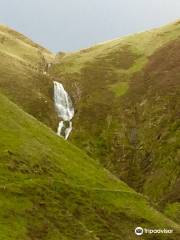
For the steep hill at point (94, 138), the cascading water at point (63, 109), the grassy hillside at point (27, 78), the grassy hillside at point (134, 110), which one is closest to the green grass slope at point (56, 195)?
the steep hill at point (94, 138)

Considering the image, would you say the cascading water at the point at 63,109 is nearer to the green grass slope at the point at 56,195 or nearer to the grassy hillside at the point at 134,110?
the grassy hillside at the point at 134,110

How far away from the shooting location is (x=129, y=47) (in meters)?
148

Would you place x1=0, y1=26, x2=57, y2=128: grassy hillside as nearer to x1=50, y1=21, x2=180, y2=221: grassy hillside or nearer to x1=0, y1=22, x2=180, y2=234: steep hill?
x1=0, y1=22, x2=180, y2=234: steep hill

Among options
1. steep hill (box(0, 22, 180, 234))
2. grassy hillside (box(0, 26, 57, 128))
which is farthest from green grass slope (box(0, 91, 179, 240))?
grassy hillside (box(0, 26, 57, 128))

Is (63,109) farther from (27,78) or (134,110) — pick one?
(134,110)

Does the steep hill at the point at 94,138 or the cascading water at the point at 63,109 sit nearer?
the steep hill at the point at 94,138

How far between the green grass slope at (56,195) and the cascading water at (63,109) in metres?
43.7

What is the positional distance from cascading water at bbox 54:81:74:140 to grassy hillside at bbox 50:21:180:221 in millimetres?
1451

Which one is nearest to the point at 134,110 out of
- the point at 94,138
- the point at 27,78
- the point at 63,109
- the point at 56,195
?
the point at 94,138

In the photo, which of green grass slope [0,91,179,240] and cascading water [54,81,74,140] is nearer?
green grass slope [0,91,179,240]

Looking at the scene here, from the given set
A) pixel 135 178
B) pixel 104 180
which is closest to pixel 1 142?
pixel 104 180

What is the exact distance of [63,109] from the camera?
114 m

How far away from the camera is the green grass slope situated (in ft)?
140

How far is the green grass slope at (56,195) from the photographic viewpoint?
140 feet
